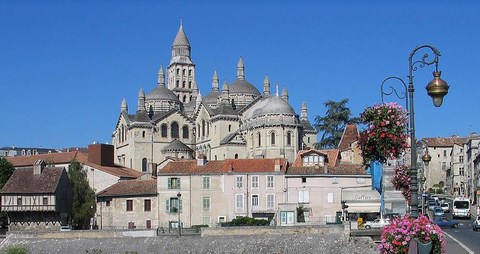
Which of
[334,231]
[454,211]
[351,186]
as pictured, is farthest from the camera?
[454,211]

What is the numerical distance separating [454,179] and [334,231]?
79.3 metres

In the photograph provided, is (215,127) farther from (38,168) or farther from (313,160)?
(313,160)

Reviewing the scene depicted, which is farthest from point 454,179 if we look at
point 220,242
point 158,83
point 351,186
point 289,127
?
point 220,242

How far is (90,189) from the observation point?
8238cm

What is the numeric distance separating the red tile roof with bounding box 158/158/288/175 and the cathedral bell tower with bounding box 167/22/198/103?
7309 centimetres

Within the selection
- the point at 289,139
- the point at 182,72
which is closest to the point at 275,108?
the point at 289,139

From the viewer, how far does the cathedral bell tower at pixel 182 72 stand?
14625 cm

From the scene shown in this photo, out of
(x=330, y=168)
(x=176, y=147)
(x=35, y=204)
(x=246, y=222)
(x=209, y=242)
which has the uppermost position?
(x=176, y=147)

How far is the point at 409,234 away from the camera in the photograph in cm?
1518

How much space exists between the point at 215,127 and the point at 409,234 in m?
97.8

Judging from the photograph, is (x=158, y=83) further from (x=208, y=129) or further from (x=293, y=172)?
(x=293, y=172)

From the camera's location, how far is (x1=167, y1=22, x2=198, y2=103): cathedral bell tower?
146 metres

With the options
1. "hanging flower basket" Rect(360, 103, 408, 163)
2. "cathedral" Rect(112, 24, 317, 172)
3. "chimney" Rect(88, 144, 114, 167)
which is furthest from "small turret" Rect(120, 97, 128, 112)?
"hanging flower basket" Rect(360, 103, 408, 163)

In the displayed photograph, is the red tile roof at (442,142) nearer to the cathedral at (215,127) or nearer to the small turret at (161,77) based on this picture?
the cathedral at (215,127)
